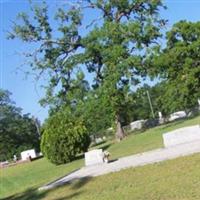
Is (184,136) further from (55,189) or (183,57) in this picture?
(183,57)

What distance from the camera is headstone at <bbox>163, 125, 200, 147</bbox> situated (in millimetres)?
18812

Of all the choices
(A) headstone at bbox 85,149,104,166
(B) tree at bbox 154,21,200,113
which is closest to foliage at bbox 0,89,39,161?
(B) tree at bbox 154,21,200,113

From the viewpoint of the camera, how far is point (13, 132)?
85.9 metres

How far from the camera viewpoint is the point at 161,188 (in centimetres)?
1160

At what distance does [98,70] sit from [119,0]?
537cm

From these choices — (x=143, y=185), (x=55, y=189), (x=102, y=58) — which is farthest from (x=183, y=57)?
(x=143, y=185)

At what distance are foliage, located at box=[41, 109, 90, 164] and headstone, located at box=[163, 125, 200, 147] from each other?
30.4 feet

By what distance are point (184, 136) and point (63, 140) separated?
974 cm

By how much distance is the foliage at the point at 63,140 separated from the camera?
90.1ft

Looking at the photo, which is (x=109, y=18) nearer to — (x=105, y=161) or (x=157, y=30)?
(x=157, y=30)

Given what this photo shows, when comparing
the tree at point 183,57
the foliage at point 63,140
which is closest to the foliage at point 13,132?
the tree at point 183,57

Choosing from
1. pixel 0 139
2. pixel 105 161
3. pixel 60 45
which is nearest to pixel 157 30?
pixel 60 45

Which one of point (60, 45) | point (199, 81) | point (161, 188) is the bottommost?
point (161, 188)

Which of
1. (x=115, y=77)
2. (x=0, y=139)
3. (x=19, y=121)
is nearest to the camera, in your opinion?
(x=115, y=77)
